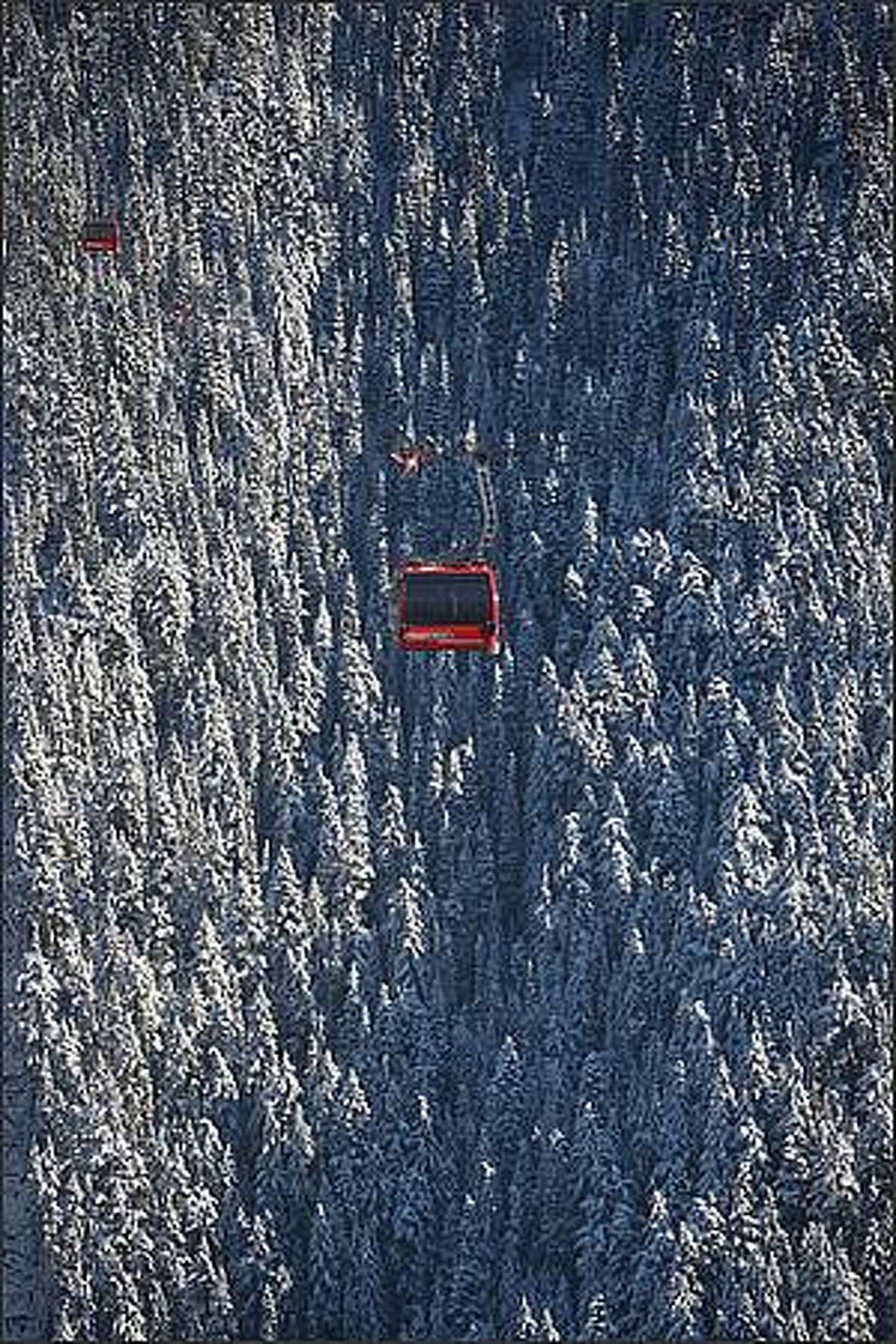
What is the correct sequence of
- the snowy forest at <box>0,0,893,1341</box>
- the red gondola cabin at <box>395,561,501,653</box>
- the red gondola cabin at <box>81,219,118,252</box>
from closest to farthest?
the red gondola cabin at <box>395,561,501,653</box>, the snowy forest at <box>0,0,893,1341</box>, the red gondola cabin at <box>81,219,118,252</box>

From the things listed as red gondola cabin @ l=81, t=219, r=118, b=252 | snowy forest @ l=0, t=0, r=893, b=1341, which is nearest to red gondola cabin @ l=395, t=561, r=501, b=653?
snowy forest @ l=0, t=0, r=893, b=1341

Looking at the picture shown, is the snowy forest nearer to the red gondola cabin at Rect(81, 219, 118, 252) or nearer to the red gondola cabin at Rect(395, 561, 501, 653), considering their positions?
the red gondola cabin at Rect(81, 219, 118, 252)

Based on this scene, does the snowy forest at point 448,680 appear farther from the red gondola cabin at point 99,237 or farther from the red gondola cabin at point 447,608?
the red gondola cabin at point 447,608

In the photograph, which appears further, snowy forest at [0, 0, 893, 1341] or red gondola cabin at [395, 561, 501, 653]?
snowy forest at [0, 0, 893, 1341]

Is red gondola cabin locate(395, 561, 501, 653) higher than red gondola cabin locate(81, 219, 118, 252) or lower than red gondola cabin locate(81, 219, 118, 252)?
lower

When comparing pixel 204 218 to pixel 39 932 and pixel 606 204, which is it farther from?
pixel 39 932

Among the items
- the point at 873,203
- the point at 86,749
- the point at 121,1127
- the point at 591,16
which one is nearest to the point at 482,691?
the point at 86,749

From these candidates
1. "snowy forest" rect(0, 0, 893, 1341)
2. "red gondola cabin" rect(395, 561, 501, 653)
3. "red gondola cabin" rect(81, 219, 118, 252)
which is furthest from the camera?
"red gondola cabin" rect(81, 219, 118, 252)
